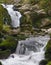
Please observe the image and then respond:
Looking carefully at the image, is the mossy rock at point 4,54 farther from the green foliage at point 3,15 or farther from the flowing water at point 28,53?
the green foliage at point 3,15

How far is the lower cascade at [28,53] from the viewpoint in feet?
104

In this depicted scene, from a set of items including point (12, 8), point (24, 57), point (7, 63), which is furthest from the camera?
point (12, 8)

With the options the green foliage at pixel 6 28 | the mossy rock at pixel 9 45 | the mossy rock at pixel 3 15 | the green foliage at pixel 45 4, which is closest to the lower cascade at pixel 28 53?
the mossy rock at pixel 9 45

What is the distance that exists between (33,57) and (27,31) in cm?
1365

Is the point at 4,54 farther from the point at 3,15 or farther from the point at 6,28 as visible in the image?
the point at 3,15

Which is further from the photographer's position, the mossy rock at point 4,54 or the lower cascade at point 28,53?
the mossy rock at point 4,54

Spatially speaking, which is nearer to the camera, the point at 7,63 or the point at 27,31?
the point at 7,63

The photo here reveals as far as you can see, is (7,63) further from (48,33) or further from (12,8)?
(12,8)

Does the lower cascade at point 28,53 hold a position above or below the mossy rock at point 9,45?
below

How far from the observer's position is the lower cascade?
31.7 meters

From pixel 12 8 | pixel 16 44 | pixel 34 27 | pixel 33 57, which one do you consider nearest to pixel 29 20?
pixel 34 27

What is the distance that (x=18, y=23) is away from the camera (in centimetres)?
4991

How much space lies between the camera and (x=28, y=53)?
34.8 metres

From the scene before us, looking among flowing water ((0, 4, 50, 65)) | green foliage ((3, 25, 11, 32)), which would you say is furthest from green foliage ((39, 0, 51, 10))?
flowing water ((0, 4, 50, 65))
